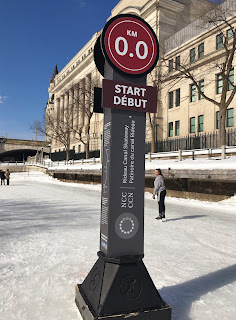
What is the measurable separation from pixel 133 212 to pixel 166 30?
143ft

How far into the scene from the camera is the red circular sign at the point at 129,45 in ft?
9.99

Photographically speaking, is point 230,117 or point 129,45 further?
point 230,117

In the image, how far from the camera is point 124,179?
2969 mm

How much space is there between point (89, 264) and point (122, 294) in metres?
2.12

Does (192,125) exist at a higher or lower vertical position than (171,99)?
lower

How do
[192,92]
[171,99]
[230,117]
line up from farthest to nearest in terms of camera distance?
[171,99] → [192,92] → [230,117]

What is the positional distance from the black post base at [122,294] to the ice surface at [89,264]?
0.37 meters

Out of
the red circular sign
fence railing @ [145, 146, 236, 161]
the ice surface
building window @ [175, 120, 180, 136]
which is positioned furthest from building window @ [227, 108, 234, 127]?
the red circular sign

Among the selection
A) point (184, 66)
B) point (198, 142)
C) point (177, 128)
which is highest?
point (184, 66)

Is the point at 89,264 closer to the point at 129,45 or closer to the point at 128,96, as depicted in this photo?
the point at 128,96

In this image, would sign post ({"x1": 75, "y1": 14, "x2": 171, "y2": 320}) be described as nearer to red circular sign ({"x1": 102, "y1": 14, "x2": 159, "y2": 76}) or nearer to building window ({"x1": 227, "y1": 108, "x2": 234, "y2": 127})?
red circular sign ({"x1": 102, "y1": 14, "x2": 159, "y2": 76})

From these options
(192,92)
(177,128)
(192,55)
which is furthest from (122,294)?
(192,55)

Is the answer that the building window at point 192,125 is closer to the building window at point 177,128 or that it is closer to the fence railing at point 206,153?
the building window at point 177,128

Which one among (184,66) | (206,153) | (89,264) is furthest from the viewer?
(184,66)
